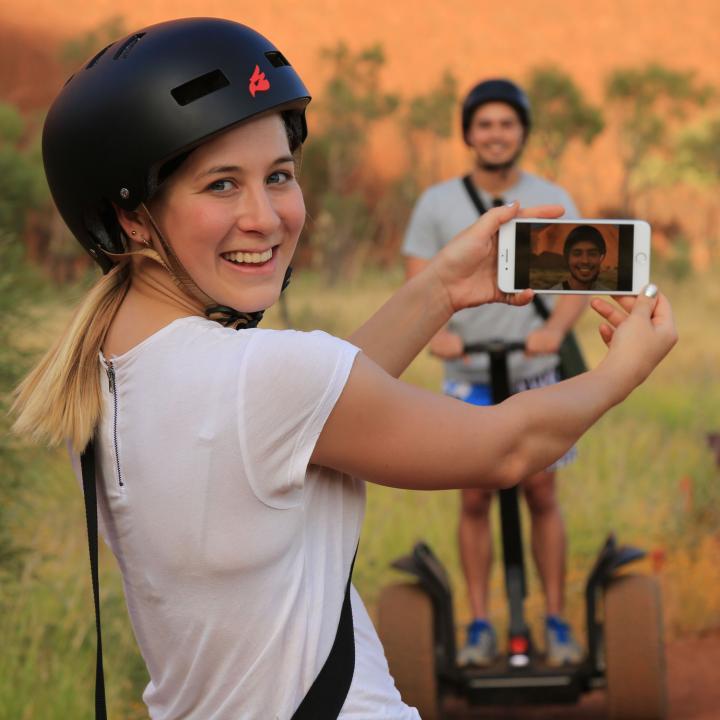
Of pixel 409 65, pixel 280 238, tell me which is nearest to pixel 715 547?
pixel 280 238

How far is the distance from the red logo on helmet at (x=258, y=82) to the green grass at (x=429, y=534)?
2.82 metres

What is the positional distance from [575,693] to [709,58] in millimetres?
19317

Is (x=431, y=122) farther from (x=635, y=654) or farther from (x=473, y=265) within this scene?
(x=473, y=265)

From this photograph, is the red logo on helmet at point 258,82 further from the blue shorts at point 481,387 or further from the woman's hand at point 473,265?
the blue shorts at point 481,387

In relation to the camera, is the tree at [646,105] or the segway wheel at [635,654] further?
the tree at [646,105]

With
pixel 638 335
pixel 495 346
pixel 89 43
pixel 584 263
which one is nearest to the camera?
pixel 638 335

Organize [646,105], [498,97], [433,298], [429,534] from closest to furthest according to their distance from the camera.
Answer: [433,298] < [498,97] < [429,534] < [646,105]

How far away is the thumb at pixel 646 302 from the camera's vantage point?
2082 millimetres

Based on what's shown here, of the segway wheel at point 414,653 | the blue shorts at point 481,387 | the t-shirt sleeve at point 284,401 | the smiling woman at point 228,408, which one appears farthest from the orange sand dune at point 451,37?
the t-shirt sleeve at point 284,401

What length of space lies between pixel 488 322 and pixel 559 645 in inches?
50.7

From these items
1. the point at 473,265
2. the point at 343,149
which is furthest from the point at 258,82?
the point at 343,149

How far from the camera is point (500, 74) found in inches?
815

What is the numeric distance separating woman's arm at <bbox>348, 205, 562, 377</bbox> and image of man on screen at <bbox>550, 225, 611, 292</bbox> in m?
0.22

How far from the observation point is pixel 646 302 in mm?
2105
